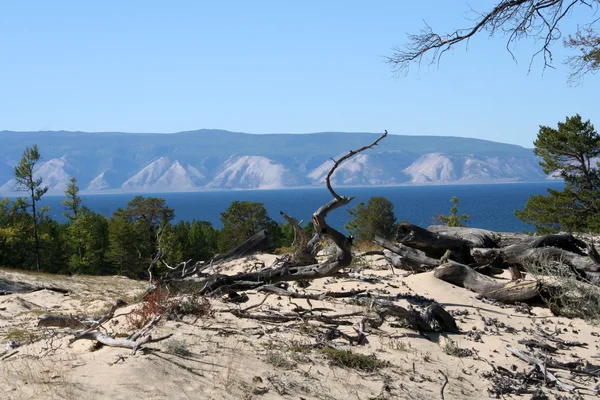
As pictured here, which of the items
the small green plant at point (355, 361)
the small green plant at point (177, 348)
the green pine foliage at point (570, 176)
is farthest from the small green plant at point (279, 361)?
the green pine foliage at point (570, 176)

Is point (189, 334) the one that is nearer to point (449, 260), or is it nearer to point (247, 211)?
point (449, 260)

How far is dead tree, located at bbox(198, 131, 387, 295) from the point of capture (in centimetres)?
1108

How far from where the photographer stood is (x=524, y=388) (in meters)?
7.91

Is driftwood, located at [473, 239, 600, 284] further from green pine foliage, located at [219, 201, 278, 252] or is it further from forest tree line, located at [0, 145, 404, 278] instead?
green pine foliage, located at [219, 201, 278, 252]

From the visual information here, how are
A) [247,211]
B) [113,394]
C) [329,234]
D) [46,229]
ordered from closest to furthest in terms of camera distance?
[113,394] → [329,234] → [247,211] → [46,229]

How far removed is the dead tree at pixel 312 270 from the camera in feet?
36.3

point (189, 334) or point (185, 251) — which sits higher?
point (189, 334)

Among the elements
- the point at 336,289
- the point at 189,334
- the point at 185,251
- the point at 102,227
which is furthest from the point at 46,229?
the point at 189,334

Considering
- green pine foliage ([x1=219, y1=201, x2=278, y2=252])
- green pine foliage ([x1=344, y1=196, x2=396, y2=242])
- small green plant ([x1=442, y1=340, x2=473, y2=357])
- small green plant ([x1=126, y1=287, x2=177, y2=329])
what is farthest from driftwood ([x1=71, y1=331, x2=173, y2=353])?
green pine foliage ([x1=344, y1=196, x2=396, y2=242])

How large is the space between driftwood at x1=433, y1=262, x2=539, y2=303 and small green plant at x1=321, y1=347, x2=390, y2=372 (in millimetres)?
5172

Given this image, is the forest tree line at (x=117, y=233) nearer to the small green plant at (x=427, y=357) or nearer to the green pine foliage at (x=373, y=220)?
the green pine foliage at (x=373, y=220)

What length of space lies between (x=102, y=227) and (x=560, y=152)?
3351 centimetres

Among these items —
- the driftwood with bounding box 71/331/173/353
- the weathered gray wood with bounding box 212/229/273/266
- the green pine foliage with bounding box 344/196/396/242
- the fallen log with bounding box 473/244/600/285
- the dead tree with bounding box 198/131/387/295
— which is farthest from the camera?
the green pine foliage with bounding box 344/196/396/242

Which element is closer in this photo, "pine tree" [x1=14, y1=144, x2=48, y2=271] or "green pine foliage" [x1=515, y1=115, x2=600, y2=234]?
"green pine foliage" [x1=515, y1=115, x2=600, y2=234]
